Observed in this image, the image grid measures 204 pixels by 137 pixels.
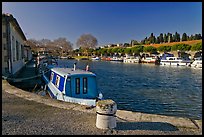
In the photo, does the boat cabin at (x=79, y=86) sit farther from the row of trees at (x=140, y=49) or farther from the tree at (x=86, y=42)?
the tree at (x=86, y=42)

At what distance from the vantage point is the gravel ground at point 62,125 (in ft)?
16.3

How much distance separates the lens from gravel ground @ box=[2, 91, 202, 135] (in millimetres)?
4955

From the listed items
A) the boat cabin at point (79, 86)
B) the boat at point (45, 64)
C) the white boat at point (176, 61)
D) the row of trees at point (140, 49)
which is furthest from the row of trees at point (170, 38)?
the boat cabin at point (79, 86)

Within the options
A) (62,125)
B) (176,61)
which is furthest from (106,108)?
(176,61)

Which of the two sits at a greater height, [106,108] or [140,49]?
Answer: [140,49]

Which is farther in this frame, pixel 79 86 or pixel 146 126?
pixel 79 86

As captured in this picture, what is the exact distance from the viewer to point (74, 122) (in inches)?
221

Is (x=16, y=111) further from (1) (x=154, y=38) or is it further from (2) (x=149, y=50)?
(1) (x=154, y=38)

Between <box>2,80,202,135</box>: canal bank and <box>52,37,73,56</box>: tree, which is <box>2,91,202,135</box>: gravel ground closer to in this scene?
<box>2,80,202,135</box>: canal bank

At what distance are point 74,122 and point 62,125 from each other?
14.4 inches

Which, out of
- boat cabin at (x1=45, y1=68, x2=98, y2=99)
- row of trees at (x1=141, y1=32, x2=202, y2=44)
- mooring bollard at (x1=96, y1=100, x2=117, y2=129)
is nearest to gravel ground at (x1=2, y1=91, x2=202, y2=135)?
mooring bollard at (x1=96, y1=100, x2=117, y2=129)

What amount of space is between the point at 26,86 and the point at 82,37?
110m

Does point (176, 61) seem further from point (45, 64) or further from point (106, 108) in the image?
point (106, 108)

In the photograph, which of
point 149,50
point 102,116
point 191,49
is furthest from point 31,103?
point 149,50
